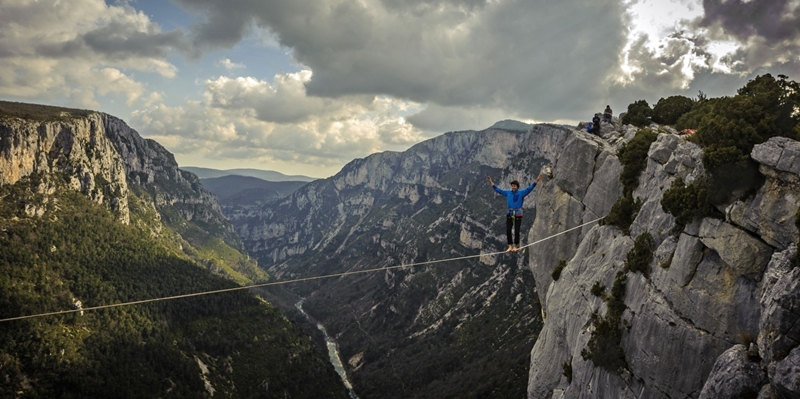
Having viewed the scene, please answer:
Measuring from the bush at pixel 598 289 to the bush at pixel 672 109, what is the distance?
1119 inches

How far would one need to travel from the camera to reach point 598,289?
27.6 m

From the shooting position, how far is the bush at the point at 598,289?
1074 inches

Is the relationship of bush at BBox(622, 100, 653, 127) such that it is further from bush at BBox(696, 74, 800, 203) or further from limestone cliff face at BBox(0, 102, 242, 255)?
limestone cliff face at BBox(0, 102, 242, 255)

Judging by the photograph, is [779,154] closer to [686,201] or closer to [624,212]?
[686,201]

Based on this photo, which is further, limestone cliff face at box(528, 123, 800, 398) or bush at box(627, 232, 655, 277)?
bush at box(627, 232, 655, 277)

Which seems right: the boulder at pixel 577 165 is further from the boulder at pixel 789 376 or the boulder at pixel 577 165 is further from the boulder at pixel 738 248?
the boulder at pixel 789 376

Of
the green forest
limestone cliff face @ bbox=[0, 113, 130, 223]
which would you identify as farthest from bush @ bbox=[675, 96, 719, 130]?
limestone cliff face @ bbox=[0, 113, 130, 223]

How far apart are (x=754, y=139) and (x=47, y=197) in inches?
6438

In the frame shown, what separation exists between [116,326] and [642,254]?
113 metres

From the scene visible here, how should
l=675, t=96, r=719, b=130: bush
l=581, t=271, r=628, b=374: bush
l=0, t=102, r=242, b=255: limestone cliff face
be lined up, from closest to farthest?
1. l=581, t=271, r=628, b=374: bush
2. l=675, t=96, r=719, b=130: bush
3. l=0, t=102, r=242, b=255: limestone cliff face

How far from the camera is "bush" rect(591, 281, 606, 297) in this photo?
27288mm

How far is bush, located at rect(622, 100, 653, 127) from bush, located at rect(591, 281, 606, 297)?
80.7 ft

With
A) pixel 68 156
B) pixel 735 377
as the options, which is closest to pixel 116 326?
pixel 68 156

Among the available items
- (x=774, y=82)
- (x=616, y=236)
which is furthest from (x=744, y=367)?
(x=774, y=82)
